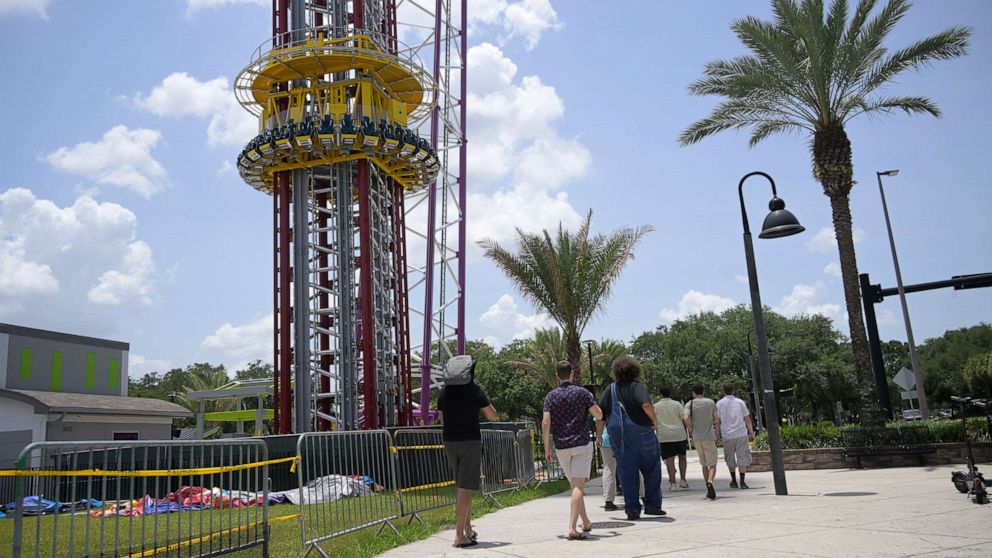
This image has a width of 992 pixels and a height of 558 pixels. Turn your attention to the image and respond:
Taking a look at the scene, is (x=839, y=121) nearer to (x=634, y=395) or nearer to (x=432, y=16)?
(x=634, y=395)

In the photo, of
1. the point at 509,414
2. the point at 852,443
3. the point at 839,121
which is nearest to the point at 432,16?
the point at 839,121

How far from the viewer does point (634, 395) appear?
889 centimetres

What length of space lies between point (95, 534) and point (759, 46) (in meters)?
19.1

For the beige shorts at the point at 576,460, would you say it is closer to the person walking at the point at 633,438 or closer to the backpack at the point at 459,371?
the person walking at the point at 633,438

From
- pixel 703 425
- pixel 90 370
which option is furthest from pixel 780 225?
pixel 90 370

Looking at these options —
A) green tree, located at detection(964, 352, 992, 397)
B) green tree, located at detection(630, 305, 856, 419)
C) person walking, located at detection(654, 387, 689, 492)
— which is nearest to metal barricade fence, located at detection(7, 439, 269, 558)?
person walking, located at detection(654, 387, 689, 492)

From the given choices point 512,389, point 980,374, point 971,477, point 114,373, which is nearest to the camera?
point 971,477

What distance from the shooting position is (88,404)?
108ft

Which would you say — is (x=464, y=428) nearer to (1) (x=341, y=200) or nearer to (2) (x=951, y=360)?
(1) (x=341, y=200)

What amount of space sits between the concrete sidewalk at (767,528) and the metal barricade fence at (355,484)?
3.36ft

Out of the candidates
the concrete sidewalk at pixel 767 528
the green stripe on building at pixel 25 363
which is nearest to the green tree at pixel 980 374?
the concrete sidewalk at pixel 767 528

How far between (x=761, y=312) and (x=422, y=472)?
5.56 metres

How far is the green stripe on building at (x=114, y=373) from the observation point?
40719 millimetres

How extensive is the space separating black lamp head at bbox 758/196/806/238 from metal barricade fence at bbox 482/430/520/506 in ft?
18.2
